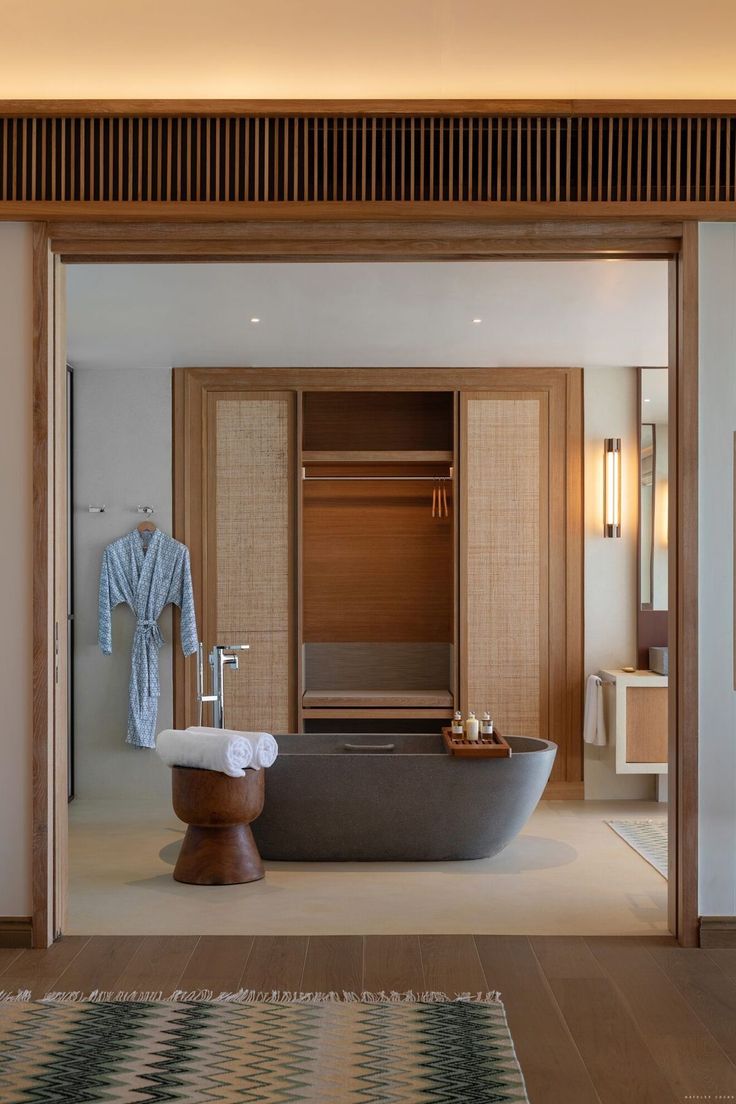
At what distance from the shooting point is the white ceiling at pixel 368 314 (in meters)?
4.68

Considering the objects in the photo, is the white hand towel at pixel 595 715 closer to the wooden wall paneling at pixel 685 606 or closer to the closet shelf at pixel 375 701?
the closet shelf at pixel 375 701

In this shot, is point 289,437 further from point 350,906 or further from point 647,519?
point 350,906

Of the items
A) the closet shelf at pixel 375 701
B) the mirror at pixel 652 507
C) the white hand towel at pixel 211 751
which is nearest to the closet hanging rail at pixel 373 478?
the mirror at pixel 652 507

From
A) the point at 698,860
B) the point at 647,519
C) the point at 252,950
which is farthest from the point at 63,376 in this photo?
the point at 647,519

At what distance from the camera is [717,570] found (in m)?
3.84

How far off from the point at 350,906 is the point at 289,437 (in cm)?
309

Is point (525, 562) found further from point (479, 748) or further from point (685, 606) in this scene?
point (685, 606)

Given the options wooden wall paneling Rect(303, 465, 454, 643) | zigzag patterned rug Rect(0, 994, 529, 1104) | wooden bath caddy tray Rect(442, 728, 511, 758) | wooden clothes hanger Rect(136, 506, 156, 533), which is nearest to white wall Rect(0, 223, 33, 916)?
zigzag patterned rug Rect(0, 994, 529, 1104)

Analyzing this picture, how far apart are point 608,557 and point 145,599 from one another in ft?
9.02

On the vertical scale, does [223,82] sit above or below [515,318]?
above

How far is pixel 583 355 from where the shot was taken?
645cm

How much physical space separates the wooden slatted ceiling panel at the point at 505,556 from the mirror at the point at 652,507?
2.01ft

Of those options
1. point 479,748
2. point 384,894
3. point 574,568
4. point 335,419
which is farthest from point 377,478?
point 384,894

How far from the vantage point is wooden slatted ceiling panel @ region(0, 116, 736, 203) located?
3.78 m
